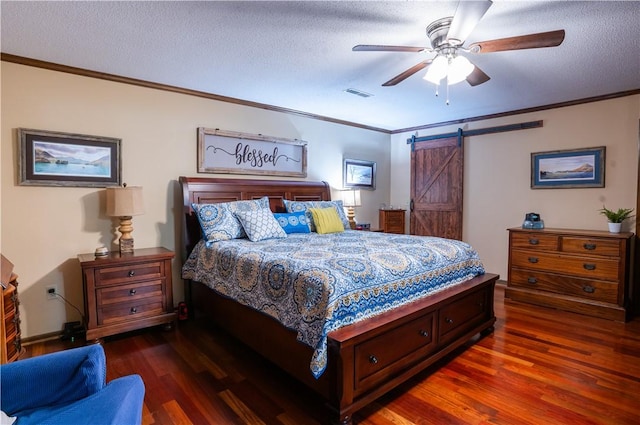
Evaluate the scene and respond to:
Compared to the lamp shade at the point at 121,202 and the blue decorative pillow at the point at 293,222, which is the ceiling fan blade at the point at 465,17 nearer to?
the blue decorative pillow at the point at 293,222

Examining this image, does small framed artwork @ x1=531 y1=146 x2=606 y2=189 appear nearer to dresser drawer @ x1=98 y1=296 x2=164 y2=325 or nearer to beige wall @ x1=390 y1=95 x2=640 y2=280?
beige wall @ x1=390 y1=95 x2=640 y2=280

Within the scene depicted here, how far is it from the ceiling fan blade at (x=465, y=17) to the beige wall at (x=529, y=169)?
9.98ft

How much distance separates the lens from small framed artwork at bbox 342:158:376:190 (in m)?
5.37

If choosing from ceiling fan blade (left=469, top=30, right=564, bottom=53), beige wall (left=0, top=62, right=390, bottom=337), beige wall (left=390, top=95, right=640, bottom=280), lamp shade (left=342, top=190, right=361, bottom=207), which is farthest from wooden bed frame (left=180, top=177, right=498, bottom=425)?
lamp shade (left=342, top=190, right=361, bottom=207)

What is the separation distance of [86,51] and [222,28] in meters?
1.24

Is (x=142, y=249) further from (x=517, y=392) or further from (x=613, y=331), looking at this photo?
(x=613, y=331)

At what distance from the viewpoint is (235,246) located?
2.89 m

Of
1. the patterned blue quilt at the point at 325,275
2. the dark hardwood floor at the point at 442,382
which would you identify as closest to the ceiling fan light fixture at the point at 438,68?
the patterned blue quilt at the point at 325,275

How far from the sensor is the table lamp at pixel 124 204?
2980 mm

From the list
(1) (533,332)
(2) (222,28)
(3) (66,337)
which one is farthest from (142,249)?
(1) (533,332)

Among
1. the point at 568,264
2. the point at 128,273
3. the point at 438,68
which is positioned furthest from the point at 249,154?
the point at 568,264

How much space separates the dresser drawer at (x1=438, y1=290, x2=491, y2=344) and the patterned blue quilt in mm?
167

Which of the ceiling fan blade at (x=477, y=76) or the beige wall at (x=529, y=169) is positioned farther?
the beige wall at (x=529, y=169)

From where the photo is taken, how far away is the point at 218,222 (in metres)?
3.29
